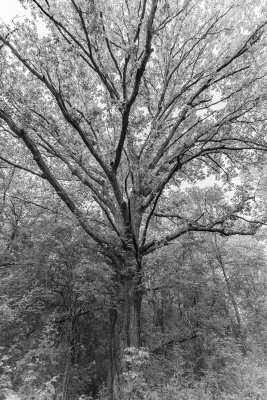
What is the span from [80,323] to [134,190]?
6.90 meters

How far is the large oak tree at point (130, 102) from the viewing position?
627cm

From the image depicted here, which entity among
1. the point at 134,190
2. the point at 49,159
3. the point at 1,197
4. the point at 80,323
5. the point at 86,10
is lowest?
the point at 80,323

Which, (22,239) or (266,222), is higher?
(22,239)

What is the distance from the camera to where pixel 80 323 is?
11617mm

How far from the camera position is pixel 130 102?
5562 millimetres

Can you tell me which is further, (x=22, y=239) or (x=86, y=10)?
(x=22, y=239)

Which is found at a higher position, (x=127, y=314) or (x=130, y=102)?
(x=130, y=102)

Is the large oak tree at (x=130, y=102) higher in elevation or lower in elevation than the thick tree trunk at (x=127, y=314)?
higher

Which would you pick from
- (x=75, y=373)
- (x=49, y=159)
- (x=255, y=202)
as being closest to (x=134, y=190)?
(x=255, y=202)

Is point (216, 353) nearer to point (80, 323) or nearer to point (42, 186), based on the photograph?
point (80, 323)

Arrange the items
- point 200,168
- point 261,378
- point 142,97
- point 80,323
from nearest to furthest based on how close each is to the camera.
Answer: point 261,378
point 142,97
point 200,168
point 80,323

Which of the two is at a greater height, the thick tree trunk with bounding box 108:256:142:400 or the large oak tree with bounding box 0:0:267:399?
the large oak tree with bounding box 0:0:267:399

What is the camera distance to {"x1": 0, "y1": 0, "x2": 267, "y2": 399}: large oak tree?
6266 millimetres

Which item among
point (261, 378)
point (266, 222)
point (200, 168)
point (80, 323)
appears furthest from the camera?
point (80, 323)
